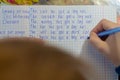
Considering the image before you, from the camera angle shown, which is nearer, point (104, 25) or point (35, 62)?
point (35, 62)

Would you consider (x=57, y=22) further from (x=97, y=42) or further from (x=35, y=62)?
(x=35, y=62)

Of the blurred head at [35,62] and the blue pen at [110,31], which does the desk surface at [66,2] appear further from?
the blurred head at [35,62]

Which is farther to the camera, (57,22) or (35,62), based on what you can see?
(57,22)

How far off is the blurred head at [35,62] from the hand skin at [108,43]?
0.91ft

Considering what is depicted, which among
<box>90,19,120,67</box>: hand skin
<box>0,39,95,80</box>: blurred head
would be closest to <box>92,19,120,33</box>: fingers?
<box>90,19,120,67</box>: hand skin

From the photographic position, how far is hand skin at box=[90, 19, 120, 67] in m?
0.75

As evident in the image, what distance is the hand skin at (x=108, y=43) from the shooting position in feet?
2.46

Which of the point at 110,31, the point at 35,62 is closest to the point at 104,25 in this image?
the point at 110,31

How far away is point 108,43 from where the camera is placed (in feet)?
2.48

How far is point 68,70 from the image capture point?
46 centimetres

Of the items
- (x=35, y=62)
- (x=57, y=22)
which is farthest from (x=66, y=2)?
(x=35, y=62)

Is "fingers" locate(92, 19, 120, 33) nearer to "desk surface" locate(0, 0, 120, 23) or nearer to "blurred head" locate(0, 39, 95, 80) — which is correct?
"desk surface" locate(0, 0, 120, 23)

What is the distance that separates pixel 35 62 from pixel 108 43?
1.12 feet

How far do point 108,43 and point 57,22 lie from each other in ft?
0.42
